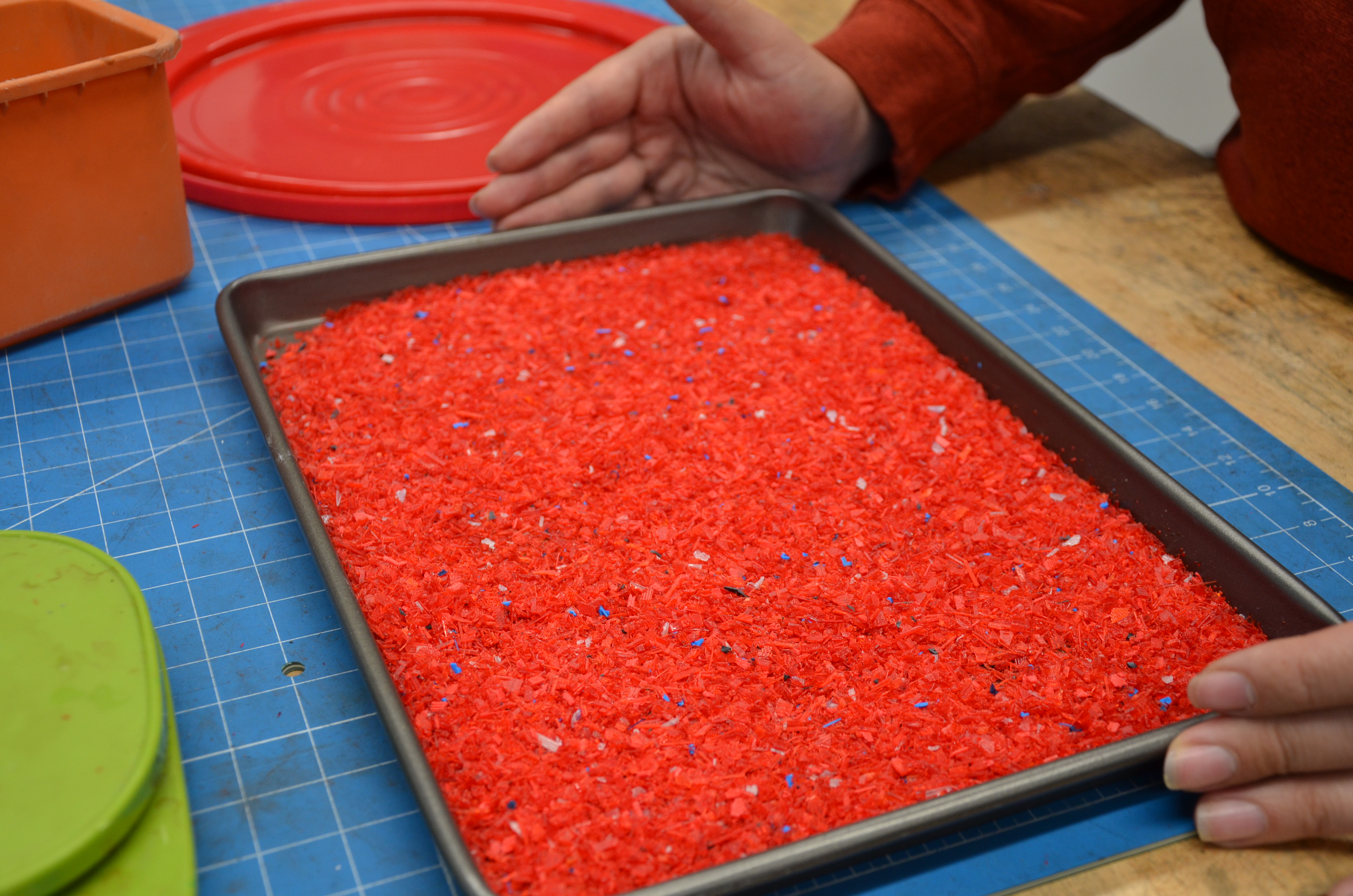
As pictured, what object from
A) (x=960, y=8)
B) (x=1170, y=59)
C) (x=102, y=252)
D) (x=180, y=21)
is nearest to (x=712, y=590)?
(x=102, y=252)

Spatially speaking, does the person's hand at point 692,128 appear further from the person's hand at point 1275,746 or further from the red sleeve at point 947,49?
the person's hand at point 1275,746

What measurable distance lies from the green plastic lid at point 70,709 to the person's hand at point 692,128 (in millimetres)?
735

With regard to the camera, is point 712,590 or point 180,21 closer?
point 712,590

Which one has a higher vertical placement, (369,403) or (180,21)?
(180,21)

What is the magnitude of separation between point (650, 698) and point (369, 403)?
480 mm

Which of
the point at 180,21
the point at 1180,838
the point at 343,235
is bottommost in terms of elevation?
the point at 1180,838

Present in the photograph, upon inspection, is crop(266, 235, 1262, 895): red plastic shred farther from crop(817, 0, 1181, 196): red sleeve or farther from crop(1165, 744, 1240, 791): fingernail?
crop(817, 0, 1181, 196): red sleeve

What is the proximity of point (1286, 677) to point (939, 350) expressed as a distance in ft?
1.98

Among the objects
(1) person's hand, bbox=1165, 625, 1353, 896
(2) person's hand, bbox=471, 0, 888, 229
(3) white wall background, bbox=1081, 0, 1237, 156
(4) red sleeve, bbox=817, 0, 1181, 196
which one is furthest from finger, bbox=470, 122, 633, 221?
(3) white wall background, bbox=1081, 0, 1237, 156

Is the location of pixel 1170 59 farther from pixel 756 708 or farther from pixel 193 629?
pixel 193 629

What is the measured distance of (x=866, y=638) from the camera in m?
0.87

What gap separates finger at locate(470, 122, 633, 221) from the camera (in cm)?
133

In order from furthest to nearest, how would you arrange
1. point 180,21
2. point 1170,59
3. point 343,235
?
1. point 1170,59
2. point 180,21
3. point 343,235

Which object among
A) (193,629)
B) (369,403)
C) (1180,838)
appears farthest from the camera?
(369,403)
